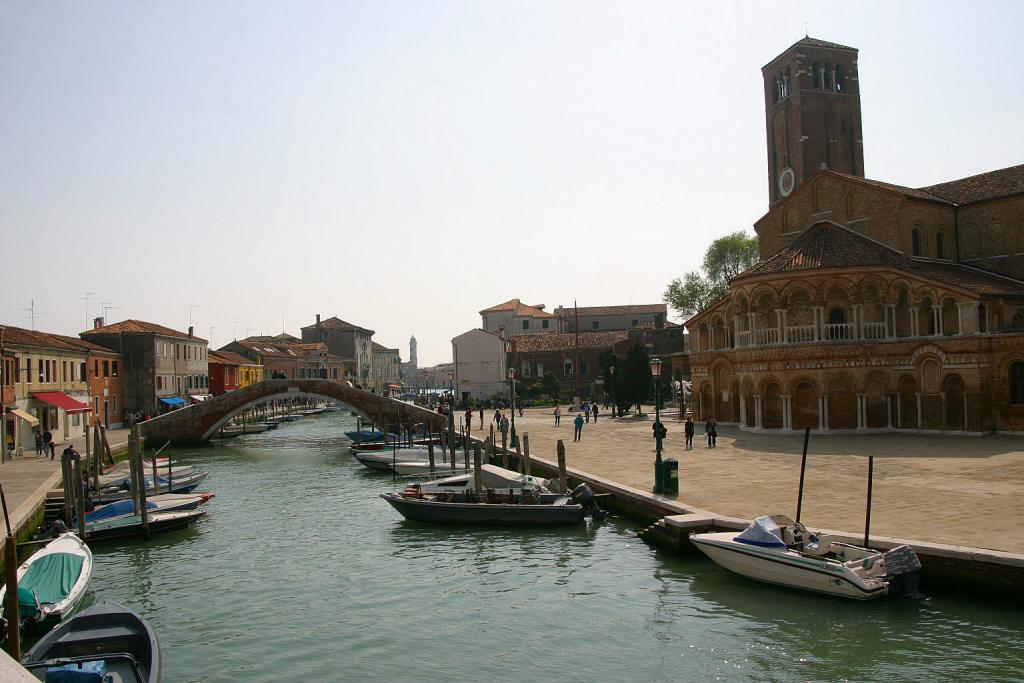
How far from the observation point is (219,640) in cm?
1192

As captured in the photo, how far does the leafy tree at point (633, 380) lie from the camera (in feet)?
153

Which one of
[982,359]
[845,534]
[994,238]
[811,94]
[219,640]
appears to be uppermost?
[811,94]

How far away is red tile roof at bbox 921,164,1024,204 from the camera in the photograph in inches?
1320

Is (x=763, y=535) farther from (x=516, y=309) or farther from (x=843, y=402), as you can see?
(x=516, y=309)

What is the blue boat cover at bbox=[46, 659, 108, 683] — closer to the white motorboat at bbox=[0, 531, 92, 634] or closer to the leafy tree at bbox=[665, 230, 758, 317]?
the white motorboat at bbox=[0, 531, 92, 634]

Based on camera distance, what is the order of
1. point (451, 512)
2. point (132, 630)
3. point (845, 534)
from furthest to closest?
point (451, 512) < point (845, 534) < point (132, 630)

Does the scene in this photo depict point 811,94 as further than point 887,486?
Yes

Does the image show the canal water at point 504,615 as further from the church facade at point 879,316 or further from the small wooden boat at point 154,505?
the church facade at point 879,316

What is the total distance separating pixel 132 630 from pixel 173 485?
1709cm

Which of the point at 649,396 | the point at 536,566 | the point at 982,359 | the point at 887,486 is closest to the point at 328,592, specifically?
the point at 536,566

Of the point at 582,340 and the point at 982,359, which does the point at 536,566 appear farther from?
the point at 582,340

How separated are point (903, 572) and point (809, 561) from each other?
1283 millimetres

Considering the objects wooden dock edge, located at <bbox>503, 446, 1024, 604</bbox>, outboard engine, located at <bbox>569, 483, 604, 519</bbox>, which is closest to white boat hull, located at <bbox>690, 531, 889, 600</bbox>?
wooden dock edge, located at <bbox>503, 446, 1024, 604</bbox>

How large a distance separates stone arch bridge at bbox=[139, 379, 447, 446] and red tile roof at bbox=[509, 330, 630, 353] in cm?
2626
